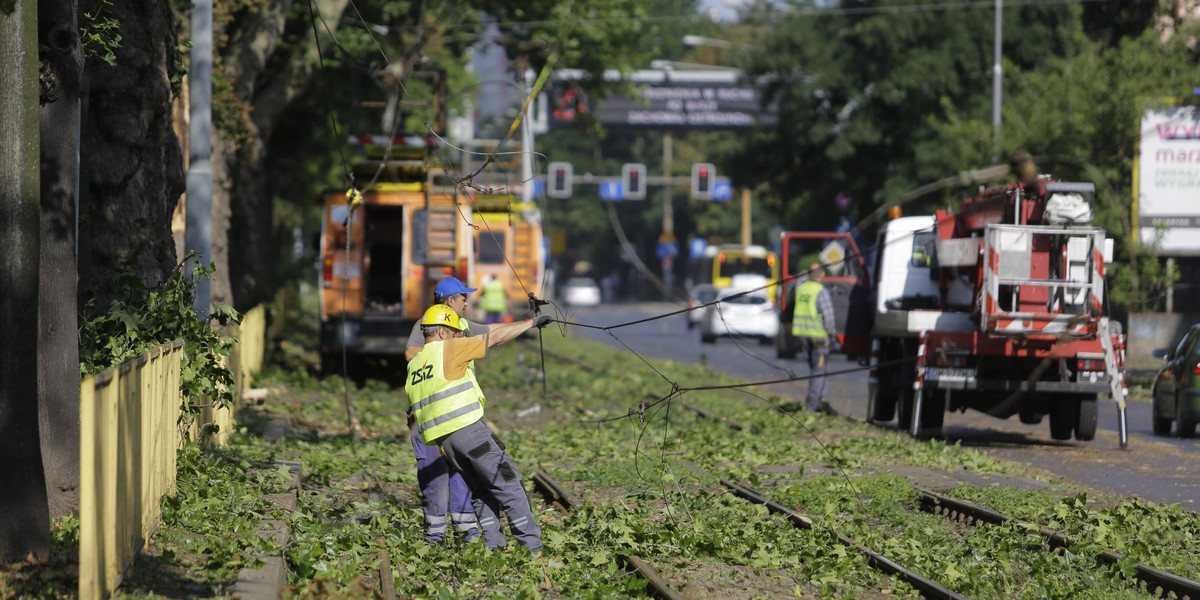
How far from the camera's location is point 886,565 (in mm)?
7957

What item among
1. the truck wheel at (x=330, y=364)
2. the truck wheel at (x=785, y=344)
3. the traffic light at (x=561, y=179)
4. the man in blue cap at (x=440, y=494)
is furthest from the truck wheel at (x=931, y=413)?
the traffic light at (x=561, y=179)

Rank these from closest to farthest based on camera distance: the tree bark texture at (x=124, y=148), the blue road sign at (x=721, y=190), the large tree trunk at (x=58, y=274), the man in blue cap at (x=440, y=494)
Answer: the large tree trunk at (x=58, y=274) < the man in blue cap at (x=440, y=494) < the tree bark texture at (x=124, y=148) < the blue road sign at (x=721, y=190)

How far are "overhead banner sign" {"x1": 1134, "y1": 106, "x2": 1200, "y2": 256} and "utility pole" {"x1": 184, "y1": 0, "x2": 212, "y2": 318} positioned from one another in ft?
61.1

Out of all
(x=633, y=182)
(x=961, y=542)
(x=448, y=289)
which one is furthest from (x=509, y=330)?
(x=633, y=182)

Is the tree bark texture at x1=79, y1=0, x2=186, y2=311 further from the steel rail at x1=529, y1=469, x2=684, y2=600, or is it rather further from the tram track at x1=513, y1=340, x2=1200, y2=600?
the tram track at x1=513, y1=340, x2=1200, y2=600

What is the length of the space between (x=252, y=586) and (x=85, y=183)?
4718 millimetres

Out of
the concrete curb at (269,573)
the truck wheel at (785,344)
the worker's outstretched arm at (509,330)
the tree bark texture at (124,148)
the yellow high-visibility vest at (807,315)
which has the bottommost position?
the truck wheel at (785,344)

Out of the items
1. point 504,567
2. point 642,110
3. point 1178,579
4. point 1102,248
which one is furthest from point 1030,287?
point 642,110

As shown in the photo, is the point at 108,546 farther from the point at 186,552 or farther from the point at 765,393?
the point at 765,393

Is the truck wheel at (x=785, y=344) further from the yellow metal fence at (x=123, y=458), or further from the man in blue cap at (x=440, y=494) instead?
the yellow metal fence at (x=123, y=458)

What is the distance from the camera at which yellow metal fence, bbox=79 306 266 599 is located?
5.58 m

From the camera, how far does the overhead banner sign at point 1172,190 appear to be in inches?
1042

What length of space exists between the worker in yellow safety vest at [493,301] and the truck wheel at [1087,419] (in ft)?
45.7

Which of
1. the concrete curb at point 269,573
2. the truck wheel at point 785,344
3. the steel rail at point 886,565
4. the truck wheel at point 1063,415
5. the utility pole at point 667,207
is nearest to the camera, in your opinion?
the concrete curb at point 269,573
